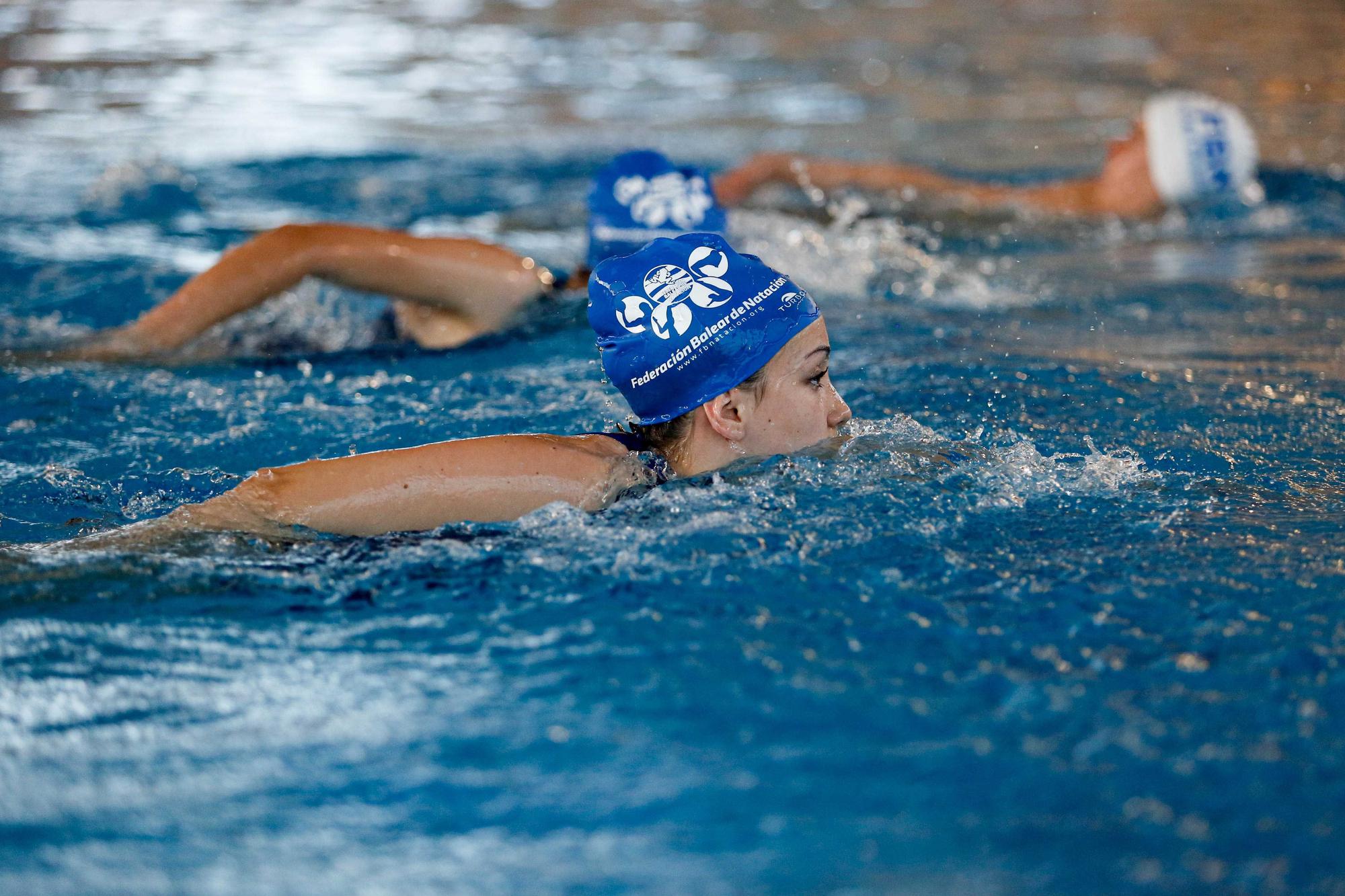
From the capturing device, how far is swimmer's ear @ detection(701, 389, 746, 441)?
3.01 meters

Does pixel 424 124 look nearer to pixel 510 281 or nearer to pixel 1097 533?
pixel 510 281

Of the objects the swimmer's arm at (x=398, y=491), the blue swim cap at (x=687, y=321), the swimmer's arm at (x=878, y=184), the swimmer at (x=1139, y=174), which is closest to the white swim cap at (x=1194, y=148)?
the swimmer at (x=1139, y=174)

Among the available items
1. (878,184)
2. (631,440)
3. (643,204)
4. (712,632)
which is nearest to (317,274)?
(643,204)

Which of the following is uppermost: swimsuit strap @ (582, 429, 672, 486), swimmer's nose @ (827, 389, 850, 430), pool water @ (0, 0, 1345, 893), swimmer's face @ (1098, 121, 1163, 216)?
swimmer's face @ (1098, 121, 1163, 216)

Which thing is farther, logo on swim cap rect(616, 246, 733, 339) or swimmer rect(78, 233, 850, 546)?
logo on swim cap rect(616, 246, 733, 339)

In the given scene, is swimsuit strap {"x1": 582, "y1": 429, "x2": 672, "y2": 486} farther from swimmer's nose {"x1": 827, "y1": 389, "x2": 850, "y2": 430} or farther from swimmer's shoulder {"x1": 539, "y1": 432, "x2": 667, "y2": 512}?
swimmer's nose {"x1": 827, "y1": 389, "x2": 850, "y2": 430}

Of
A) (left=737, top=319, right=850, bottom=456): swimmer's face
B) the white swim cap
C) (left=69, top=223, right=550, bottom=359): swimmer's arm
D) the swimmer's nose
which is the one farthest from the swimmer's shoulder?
the white swim cap

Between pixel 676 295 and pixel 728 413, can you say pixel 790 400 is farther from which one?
pixel 676 295

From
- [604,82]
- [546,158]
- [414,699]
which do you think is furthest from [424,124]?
[414,699]

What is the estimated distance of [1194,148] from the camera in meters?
6.93

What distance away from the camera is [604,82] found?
38.5ft

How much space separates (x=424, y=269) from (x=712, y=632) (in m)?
2.04

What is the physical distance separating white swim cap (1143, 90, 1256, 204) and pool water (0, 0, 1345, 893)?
70.8 inches

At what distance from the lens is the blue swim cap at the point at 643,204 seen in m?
4.75
